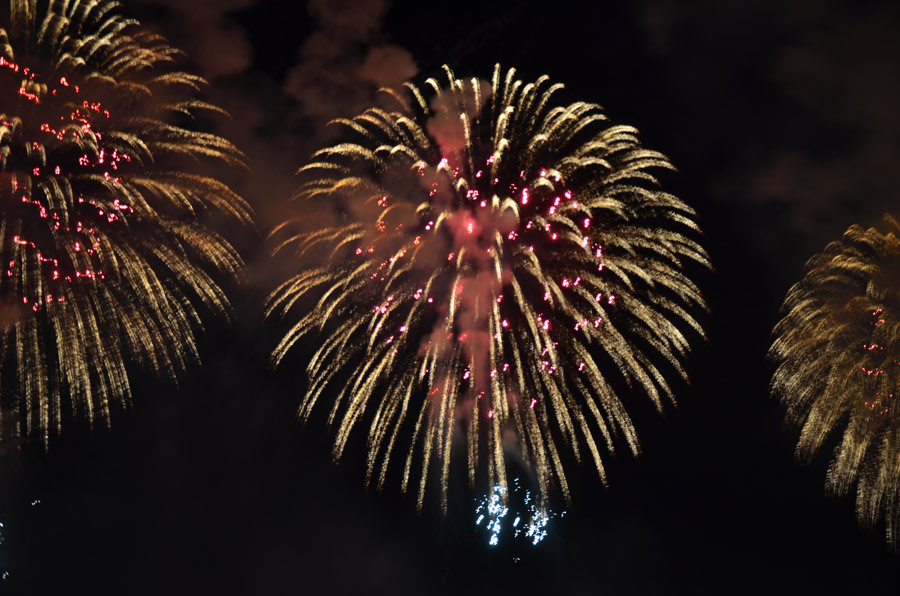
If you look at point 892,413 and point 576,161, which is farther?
point 892,413

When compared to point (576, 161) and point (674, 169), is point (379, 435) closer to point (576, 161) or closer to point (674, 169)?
point (576, 161)

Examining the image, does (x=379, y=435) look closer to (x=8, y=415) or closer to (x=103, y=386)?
(x=103, y=386)

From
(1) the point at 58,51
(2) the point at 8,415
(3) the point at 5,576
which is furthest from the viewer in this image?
(3) the point at 5,576

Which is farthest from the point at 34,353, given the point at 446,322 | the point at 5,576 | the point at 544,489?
the point at 5,576

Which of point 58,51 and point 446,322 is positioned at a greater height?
point 58,51

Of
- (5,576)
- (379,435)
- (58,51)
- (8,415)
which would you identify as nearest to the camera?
(58,51)

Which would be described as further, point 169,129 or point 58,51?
point 169,129

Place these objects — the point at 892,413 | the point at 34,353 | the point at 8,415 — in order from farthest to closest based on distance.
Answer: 1. the point at 8,415
2. the point at 892,413
3. the point at 34,353

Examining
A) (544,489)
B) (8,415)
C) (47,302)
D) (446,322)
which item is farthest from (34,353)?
(8,415)

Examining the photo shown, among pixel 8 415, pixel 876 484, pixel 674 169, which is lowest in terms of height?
pixel 876 484
